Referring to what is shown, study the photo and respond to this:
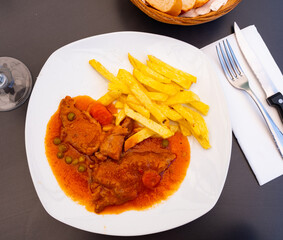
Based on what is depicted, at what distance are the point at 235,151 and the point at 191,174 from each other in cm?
65

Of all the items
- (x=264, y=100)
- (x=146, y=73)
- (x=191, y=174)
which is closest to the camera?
(x=146, y=73)

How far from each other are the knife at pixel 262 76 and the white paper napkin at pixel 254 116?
0.07m

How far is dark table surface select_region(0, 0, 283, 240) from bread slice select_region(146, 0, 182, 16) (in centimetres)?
49

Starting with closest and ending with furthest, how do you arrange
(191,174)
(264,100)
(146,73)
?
(146,73)
(191,174)
(264,100)

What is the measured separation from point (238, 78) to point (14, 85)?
8.94 feet

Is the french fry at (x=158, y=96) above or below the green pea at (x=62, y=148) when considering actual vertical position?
above

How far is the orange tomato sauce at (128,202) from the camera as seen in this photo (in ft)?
8.63

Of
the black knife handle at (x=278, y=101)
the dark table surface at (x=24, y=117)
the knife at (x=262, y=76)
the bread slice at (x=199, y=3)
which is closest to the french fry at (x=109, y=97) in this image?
the dark table surface at (x=24, y=117)

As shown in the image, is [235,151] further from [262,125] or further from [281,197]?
[281,197]

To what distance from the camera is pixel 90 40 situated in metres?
2.68

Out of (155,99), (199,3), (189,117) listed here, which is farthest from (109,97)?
(199,3)

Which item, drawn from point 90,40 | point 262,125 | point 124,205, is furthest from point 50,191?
point 262,125

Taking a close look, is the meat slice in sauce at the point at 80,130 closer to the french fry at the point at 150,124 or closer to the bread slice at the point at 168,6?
the french fry at the point at 150,124

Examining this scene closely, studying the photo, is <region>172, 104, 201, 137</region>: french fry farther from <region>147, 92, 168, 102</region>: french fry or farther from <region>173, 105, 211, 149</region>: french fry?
Answer: <region>147, 92, 168, 102</region>: french fry
